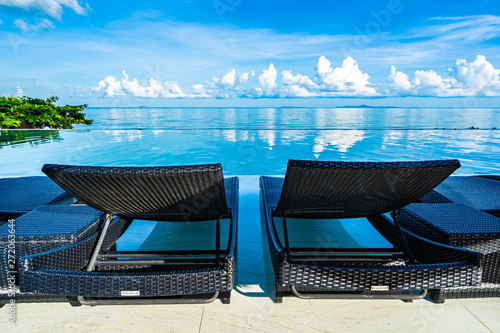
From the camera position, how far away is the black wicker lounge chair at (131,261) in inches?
45.3

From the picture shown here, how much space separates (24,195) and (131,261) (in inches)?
52.1

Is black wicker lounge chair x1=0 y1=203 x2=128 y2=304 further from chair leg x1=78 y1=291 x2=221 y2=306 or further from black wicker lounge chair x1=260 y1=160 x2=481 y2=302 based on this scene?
black wicker lounge chair x1=260 y1=160 x2=481 y2=302

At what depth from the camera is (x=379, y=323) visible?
1.28 metres

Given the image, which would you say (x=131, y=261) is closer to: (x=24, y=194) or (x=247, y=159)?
(x=24, y=194)

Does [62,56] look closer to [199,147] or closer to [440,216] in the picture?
[199,147]

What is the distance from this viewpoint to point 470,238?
137cm

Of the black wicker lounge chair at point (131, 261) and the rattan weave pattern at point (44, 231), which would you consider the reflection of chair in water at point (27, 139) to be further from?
the black wicker lounge chair at point (131, 261)

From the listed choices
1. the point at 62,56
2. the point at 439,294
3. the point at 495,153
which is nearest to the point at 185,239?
the point at 439,294

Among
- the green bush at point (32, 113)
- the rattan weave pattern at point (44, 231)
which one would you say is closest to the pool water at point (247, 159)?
the rattan weave pattern at point (44, 231)

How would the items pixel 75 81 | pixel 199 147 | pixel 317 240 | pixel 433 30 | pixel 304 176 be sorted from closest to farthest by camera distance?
pixel 304 176 → pixel 317 240 → pixel 199 147 → pixel 433 30 → pixel 75 81

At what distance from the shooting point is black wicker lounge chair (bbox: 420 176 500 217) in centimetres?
192

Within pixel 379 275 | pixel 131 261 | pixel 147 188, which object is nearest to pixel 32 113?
pixel 131 261

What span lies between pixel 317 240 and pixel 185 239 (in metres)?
0.97

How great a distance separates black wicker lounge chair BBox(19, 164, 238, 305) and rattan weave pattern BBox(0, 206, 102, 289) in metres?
0.07
